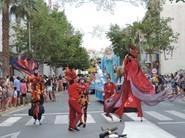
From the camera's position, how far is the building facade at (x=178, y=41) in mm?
77375

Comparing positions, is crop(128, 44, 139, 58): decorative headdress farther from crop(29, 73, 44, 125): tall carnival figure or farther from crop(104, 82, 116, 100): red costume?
crop(104, 82, 116, 100): red costume

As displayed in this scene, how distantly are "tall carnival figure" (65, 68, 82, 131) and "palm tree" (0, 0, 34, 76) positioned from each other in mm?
17926

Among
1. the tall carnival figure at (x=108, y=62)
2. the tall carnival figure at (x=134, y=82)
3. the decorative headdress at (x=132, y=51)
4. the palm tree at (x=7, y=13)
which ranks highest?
the palm tree at (x=7, y=13)

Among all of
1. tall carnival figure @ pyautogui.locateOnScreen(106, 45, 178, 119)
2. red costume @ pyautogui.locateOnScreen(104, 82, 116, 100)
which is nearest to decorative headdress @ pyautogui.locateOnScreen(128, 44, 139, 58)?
tall carnival figure @ pyautogui.locateOnScreen(106, 45, 178, 119)

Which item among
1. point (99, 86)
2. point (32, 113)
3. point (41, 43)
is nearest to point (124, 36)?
point (41, 43)

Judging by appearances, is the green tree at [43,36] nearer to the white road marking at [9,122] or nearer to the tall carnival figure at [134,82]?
the white road marking at [9,122]

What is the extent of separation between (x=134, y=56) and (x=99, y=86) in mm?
17794

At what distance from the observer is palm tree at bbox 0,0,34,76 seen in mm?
36562

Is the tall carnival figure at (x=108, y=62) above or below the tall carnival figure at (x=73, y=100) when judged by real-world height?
above

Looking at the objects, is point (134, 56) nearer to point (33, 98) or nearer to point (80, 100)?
point (80, 100)

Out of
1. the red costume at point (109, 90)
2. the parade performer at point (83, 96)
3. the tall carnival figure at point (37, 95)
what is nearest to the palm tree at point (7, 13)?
the red costume at point (109, 90)

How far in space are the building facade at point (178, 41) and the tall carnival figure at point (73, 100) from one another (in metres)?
58.1

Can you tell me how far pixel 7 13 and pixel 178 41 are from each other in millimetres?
44163

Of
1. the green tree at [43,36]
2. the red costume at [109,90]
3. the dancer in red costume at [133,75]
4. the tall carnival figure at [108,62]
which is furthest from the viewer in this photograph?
the green tree at [43,36]
